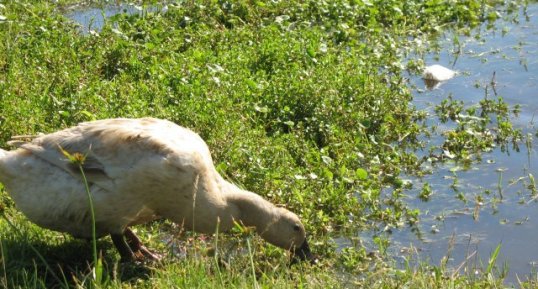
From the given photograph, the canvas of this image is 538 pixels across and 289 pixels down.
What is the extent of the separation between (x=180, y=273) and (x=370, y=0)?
5811mm

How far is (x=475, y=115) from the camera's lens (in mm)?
8758

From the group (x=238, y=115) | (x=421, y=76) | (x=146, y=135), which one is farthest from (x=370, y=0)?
(x=146, y=135)

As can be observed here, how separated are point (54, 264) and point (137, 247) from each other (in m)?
0.53

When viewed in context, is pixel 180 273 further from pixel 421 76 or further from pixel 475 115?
pixel 421 76

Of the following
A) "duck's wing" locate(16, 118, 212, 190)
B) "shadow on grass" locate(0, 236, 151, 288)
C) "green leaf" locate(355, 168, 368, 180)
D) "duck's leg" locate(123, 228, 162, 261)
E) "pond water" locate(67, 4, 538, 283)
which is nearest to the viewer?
"shadow on grass" locate(0, 236, 151, 288)

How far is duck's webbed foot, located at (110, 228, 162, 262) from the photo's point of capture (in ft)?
20.7

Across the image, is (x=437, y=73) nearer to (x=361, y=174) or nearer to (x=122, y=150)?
(x=361, y=174)

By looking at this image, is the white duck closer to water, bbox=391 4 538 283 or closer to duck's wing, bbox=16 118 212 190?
duck's wing, bbox=16 118 212 190

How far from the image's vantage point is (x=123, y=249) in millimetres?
6355

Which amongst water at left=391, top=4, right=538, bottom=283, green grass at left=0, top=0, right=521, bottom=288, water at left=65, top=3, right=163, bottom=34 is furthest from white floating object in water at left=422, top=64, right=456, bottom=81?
water at left=65, top=3, right=163, bottom=34

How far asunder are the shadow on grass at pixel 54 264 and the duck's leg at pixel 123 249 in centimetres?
7

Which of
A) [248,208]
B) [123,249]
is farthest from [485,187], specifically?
[123,249]

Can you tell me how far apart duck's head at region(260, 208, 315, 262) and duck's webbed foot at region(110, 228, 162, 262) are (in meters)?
0.71

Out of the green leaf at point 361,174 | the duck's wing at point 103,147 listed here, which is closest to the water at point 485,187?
the green leaf at point 361,174
